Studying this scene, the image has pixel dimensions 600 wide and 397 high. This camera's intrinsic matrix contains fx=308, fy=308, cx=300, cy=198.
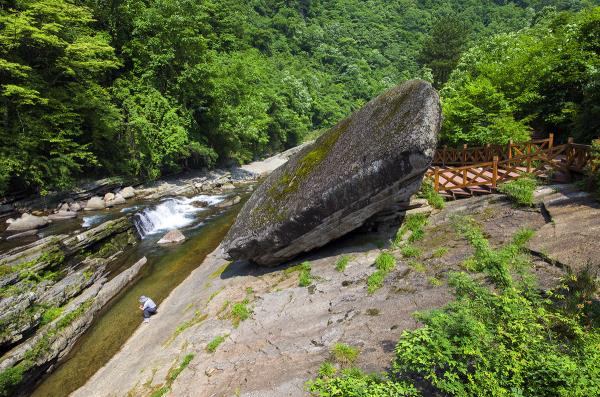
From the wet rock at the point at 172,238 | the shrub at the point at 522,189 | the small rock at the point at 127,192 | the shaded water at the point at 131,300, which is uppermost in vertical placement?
the small rock at the point at 127,192

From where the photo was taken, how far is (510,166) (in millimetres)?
13727

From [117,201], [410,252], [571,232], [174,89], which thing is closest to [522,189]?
[571,232]

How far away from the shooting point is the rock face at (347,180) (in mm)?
10070

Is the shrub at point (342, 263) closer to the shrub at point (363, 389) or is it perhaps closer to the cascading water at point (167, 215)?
the shrub at point (363, 389)

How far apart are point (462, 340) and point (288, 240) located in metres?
7.70

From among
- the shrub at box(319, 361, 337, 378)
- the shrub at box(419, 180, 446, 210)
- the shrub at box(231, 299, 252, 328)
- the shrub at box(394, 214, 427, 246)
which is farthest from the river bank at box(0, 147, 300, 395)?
the shrub at box(419, 180, 446, 210)

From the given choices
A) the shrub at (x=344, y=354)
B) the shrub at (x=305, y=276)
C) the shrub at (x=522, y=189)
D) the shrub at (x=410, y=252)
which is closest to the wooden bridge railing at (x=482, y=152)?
the shrub at (x=522, y=189)

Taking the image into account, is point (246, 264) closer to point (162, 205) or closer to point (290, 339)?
point (290, 339)

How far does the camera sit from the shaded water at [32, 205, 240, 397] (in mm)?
10922

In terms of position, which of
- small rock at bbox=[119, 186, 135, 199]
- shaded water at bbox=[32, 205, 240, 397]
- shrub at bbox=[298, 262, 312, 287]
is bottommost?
shaded water at bbox=[32, 205, 240, 397]

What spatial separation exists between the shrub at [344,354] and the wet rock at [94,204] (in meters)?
25.8

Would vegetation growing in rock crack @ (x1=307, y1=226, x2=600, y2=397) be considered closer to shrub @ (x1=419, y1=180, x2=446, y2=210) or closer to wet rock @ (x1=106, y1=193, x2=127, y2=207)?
shrub @ (x1=419, y1=180, x2=446, y2=210)

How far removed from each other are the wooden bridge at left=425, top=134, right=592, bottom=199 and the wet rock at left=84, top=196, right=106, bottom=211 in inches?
1013

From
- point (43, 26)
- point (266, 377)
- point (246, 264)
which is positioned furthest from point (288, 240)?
point (43, 26)
